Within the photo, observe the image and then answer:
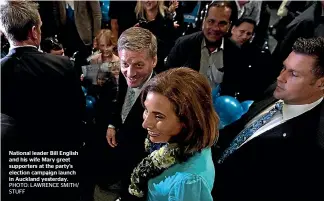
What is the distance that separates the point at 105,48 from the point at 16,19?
2.17 ft

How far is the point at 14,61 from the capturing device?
102cm

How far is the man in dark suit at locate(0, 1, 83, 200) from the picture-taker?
→ 99cm

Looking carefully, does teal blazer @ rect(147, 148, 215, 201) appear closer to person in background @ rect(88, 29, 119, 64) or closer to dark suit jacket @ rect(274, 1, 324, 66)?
person in background @ rect(88, 29, 119, 64)

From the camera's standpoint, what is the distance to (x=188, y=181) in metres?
0.71

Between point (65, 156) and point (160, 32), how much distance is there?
3.36 ft

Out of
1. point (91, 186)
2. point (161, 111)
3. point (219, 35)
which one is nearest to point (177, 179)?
point (161, 111)

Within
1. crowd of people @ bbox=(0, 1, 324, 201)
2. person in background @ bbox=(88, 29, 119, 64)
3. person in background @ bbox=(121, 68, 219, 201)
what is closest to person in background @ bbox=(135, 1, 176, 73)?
person in background @ bbox=(88, 29, 119, 64)

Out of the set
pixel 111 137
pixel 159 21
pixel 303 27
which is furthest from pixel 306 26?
pixel 111 137

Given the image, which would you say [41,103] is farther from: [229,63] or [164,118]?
[229,63]

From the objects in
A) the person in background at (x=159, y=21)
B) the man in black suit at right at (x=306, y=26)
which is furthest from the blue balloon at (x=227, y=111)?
the man in black suit at right at (x=306, y=26)

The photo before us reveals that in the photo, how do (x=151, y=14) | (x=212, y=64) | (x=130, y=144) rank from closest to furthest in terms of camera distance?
(x=130, y=144) < (x=212, y=64) < (x=151, y=14)

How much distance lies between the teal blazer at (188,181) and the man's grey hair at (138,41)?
1.30 feet

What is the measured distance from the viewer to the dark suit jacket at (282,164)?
0.97 meters

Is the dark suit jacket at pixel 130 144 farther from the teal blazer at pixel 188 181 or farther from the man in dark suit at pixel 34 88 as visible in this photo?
the teal blazer at pixel 188 181
